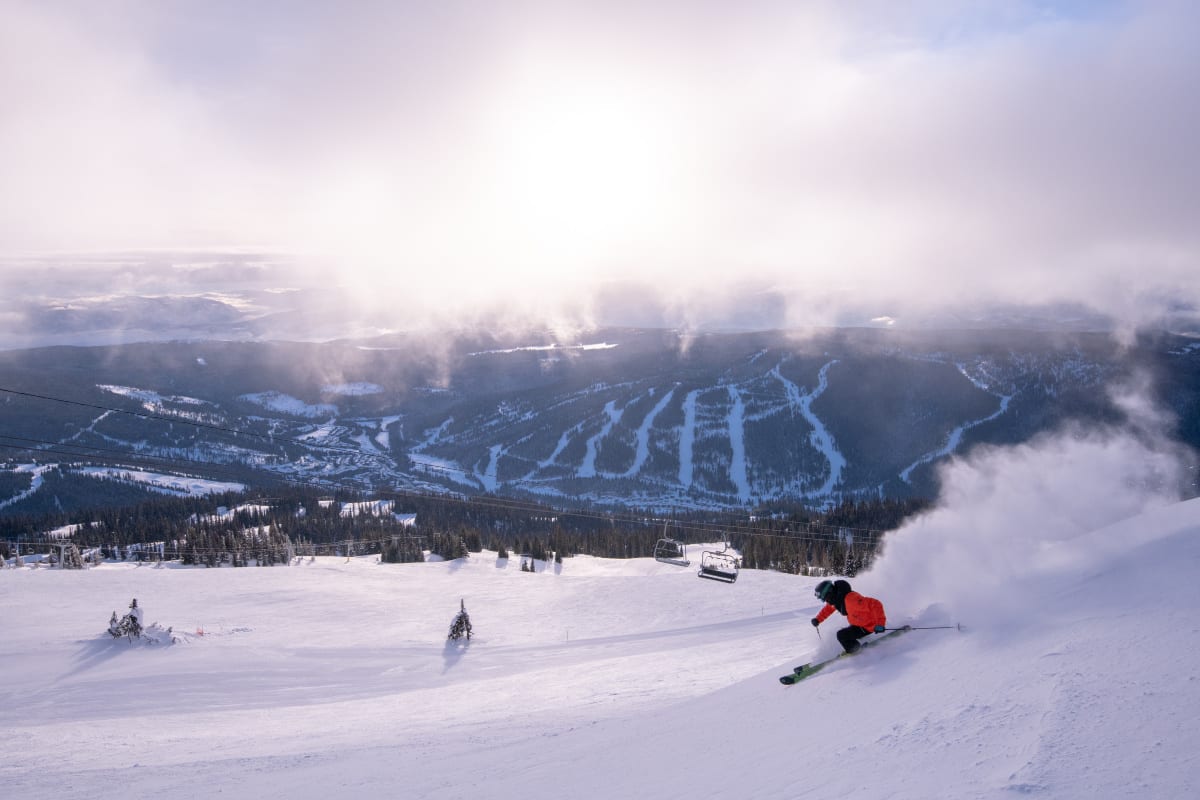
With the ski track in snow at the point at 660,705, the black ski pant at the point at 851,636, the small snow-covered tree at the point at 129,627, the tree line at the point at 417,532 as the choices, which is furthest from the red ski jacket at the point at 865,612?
the tree line at the point at 417,532

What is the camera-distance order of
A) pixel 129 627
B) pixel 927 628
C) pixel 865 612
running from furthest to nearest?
pixel 129 627 < pixel 865 612 < pixel 927 628

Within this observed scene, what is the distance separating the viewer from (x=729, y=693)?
578 inches

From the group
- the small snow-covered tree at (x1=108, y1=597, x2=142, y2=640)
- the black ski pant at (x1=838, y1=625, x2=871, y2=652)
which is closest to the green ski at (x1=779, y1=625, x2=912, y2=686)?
the black ski pant at (x1=838, y1=625, x2=871, y2=652)

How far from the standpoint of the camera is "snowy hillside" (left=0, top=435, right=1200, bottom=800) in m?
8.39

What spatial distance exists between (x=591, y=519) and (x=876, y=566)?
179 metres

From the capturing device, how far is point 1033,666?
32.4 ft

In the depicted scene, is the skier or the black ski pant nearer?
the skier

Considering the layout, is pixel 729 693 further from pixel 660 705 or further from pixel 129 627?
pixel 129 627

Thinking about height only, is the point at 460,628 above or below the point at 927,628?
below

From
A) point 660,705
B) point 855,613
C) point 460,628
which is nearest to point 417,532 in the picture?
point 460,628

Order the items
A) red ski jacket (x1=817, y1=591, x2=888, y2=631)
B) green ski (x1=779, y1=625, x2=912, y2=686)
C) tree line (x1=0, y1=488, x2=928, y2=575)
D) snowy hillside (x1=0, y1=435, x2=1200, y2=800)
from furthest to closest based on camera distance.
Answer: tree line (x1=0, y1=488, x2=928, y2=575)
red ski jacket (x1=817, y1=591, x2=888, y2=631)
green ski (x1=779, y1=625, x2=912, y2=686)
snowy hillside (x1=0, y1=435, x2=1200, y2=800)

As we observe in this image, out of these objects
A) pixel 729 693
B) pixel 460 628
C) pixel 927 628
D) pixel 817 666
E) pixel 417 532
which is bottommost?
pixel 417 532

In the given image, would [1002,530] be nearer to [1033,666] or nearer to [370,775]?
[1033,666]

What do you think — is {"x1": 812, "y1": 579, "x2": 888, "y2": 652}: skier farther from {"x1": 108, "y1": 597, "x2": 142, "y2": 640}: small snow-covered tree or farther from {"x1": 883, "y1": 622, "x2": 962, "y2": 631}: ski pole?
{"x1": 108, "y1": 597, "x2": 142, "y2": 640}: small snow-covered tree
